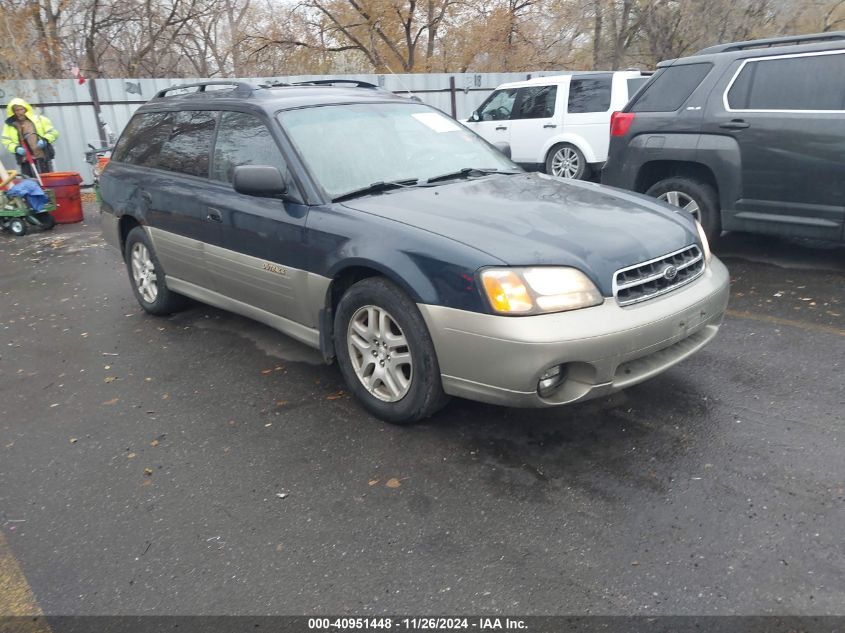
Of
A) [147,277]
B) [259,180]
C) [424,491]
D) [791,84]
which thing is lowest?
[424,491]

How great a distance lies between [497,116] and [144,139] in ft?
25.5

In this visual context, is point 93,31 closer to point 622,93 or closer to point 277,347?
point 622,93

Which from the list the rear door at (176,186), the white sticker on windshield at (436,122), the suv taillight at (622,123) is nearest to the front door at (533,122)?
the suv taillight at (622,123)

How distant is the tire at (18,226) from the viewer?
1027cm

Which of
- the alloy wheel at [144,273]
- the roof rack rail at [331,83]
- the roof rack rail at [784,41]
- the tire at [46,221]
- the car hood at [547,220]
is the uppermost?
the roof rack rail at [784,41]

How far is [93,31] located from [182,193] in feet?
60.9

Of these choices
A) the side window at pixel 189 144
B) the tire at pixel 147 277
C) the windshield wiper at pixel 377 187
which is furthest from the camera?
the tire at pixel 147 277

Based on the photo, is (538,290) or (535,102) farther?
(535,102)

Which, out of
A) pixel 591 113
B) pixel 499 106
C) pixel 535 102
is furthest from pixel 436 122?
pixel 499 106

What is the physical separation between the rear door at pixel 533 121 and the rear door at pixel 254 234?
7.72 meters

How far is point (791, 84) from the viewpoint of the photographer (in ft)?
19.5

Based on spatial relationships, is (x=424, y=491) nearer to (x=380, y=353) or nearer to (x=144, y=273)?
(x=380, y=353)

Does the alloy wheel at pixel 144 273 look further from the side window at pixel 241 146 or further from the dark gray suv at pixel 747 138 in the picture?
the dark gray suv at pixel 747 138

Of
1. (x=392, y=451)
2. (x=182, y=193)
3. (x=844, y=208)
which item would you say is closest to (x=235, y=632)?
(x=392, y=451)
